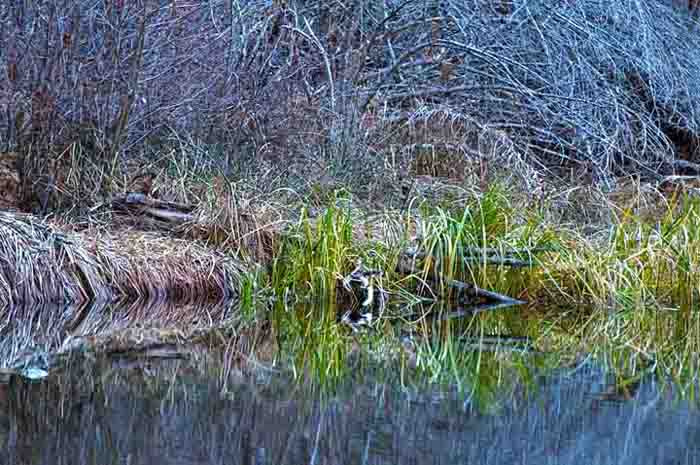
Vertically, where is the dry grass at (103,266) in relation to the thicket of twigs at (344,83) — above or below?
below

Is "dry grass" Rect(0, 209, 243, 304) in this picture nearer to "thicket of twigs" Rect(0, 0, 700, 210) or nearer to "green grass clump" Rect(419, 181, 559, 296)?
"thicket of twigs" Rect(0, 0, 700, 210)

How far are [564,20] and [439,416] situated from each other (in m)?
7.09

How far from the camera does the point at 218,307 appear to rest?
7102mm

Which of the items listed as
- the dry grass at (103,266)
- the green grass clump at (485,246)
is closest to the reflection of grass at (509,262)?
the green grass clump at (485,246)

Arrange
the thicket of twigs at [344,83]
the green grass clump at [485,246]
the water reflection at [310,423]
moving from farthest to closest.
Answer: the thicket of twigs at [344,83]
the green grass clump at [485,246]
the water reflection at [310,423]

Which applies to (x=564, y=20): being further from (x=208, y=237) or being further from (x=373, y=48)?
(x=208, y=237)

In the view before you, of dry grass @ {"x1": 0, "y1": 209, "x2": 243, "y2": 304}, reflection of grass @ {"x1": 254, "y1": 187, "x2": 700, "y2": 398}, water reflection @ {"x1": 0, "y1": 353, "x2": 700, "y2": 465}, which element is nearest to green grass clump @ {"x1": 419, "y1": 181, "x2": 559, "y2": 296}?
reflection of grass @ {"x1": 254, "y1": 187, "x2": 700, "y2": 398}

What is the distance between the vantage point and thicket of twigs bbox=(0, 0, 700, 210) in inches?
298

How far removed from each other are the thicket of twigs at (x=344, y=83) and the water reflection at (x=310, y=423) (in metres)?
3.37

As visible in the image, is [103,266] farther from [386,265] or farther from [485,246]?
[485,246]

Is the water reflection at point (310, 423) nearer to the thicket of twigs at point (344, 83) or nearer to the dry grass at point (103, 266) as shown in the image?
the dry grass at point (103, 266)

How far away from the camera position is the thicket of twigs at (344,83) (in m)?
7.57

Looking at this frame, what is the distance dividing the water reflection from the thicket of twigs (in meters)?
3.37

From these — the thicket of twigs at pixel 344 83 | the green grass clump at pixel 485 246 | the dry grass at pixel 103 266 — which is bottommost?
the dry grass at pixel 103 266
